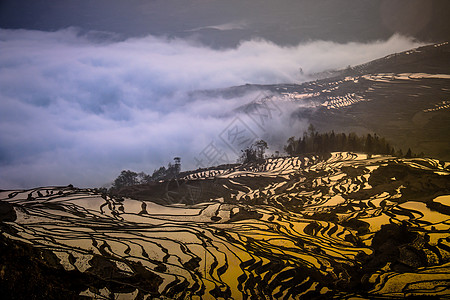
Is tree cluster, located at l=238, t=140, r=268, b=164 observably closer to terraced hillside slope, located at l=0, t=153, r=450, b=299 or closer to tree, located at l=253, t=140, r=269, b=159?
tree, located at l=253, t=140, r=269, b=159

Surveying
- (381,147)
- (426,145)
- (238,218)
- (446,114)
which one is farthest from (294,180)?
(446,114)

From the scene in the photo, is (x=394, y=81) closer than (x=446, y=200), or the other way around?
(x=446, y=200)

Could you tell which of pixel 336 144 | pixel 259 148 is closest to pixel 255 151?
pixel 259 148

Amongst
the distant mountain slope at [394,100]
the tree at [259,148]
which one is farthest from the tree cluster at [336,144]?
the tree at [259,148]

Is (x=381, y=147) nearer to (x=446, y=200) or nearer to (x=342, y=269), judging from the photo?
(x=446, y=200)

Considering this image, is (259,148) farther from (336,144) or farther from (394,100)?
(394,100)

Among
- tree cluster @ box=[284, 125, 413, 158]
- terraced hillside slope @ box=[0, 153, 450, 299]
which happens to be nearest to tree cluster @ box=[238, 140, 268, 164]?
tree cluster @ box=[284, 125, 413, 158]

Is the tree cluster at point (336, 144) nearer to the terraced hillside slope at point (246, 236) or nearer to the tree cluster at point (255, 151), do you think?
the tree cluster at point (255, 151)
